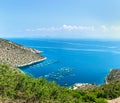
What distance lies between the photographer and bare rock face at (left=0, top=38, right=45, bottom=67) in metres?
164

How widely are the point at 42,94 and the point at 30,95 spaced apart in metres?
1.59

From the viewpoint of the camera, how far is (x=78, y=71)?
149 meters

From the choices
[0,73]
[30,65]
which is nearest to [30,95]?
[0,73]

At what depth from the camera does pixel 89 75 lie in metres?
138

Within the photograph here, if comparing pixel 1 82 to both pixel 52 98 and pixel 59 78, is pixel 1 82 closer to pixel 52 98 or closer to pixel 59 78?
pixel 52 98

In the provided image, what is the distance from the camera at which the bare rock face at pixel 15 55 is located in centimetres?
16375

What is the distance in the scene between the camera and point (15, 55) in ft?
580

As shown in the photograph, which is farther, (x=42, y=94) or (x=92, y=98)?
(x=92, y=98)

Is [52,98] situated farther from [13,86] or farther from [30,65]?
[30,65]

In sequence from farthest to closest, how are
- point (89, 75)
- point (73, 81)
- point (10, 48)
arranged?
point (10, 48)
point (89, 75)
point (73, 81)

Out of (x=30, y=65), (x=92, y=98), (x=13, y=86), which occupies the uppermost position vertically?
(x=13, y=86)

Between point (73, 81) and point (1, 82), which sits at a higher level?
point (1, 82)

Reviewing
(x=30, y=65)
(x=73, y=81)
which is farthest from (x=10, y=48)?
(x=73, y=81)

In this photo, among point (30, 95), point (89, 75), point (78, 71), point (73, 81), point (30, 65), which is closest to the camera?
point (30, 95)
